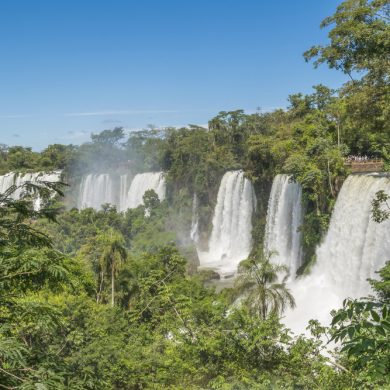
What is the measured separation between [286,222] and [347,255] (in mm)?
7047

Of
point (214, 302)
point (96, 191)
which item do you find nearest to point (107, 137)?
point (96, 191)

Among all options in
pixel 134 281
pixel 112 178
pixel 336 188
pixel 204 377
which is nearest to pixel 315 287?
pixel 336 188

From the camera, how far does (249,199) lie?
3272cm

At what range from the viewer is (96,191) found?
52.4m

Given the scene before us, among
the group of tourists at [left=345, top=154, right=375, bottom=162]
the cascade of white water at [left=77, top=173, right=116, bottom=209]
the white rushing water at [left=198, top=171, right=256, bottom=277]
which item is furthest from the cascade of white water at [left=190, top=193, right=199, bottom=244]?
the group of tourists at [left=345, top=154, right=375, bottom=162]

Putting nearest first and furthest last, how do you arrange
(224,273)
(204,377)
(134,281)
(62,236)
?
(204,377) < (134,281) < (224,273) < (62,236)

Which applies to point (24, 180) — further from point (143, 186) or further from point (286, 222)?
point (143, 186)

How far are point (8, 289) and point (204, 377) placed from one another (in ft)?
21.3

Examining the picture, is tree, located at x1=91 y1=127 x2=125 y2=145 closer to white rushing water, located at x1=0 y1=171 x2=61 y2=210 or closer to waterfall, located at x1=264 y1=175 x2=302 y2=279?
white rushing water, located at x1=0 y1=171 x2=61 y2=210

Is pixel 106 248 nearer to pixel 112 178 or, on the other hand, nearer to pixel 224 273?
pixel 224 273

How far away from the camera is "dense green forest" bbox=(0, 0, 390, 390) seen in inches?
161

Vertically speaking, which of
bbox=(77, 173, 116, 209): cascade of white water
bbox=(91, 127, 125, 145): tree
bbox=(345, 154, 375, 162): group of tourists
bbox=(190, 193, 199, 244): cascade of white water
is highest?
bbox=(91, 127, 125, 145): tree

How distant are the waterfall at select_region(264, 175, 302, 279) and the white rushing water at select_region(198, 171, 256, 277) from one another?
5.10m

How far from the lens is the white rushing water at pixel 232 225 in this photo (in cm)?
3269
